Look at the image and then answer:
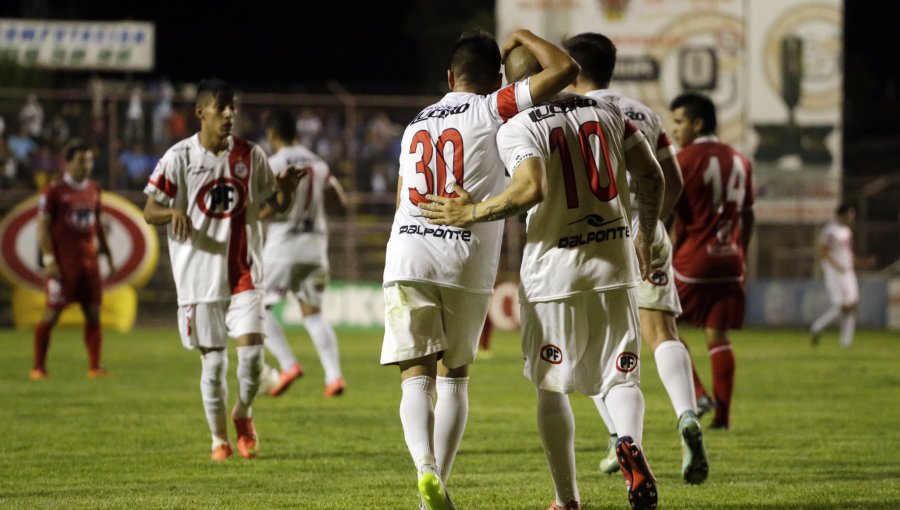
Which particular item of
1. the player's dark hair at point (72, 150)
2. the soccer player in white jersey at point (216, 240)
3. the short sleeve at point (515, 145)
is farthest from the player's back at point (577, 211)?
the player's dark hair at point (72, 150)

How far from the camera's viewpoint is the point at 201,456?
8078 mm

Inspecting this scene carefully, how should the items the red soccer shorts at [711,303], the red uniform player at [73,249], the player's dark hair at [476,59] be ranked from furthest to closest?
the red uniform player at [73,249]
the red soccer shorts at [711,303]
the player's dark hair at [476,59]

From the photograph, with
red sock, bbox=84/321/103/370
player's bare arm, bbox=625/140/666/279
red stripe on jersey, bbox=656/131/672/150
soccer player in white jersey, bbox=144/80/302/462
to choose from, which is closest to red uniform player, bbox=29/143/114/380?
red sock, bbox=84/321/103/370

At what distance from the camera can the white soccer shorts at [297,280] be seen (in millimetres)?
12055

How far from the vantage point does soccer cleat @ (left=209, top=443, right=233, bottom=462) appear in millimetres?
7938

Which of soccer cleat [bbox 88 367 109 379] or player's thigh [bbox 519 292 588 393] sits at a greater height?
player's thigh [bbox 519 292 588 393]

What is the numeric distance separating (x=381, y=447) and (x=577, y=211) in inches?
131

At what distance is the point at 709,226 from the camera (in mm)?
9031

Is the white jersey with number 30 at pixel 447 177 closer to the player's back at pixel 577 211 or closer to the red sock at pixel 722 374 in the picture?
the player's back at pixel 577 211

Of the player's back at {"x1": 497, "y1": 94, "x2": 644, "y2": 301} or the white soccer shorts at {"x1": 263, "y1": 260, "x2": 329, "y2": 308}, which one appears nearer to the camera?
the player's back at {"x1": 497, "y1": 94, "x2": 644, "y2": 301}

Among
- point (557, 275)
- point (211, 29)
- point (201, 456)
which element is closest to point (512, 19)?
point (201, 456)

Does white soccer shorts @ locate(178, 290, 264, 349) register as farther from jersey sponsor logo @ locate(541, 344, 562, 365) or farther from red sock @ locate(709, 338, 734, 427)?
red sock @ locate(709, 338, 734, 427)

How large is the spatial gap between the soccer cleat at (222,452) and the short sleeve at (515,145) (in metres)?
3.29

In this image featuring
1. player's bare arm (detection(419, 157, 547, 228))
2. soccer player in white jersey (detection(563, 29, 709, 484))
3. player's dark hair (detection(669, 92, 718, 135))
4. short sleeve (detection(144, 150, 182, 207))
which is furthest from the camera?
player's dark hair (detection(669, 92, 718, 135))
